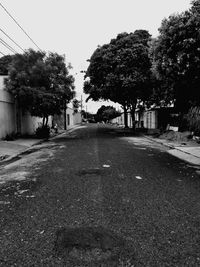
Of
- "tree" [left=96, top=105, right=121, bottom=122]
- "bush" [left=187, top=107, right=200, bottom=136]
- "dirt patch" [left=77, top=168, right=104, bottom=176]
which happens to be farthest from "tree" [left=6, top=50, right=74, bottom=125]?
"tree" [left=96, top=105, right=121, bottom=122]

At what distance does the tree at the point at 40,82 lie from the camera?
2069 cm

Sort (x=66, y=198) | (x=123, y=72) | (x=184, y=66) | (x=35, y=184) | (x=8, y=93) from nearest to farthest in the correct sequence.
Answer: (x=66, y=198), (x=35, y=184), (x=184, y=66), (x=8, y=93), (x=123, y=72)

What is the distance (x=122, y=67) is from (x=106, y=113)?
234ft

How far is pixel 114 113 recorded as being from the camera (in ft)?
314

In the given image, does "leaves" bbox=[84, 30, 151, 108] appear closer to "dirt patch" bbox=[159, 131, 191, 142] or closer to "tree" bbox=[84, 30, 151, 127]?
"tree" bbox=[84, 30, 151, 127]

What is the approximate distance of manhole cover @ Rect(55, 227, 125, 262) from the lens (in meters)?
3.34

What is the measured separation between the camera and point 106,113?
3851 inches

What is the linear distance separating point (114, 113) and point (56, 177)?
291 ft

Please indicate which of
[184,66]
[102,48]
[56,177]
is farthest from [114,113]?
[56,177]

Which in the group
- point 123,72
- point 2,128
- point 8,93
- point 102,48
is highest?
point 102,48

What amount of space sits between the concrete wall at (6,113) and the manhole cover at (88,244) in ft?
54.5

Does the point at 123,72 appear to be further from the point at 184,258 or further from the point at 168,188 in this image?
the point at 184,258

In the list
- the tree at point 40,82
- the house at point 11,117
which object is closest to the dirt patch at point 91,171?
the house at point 11,117

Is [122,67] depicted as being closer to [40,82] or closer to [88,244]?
[40,82]
